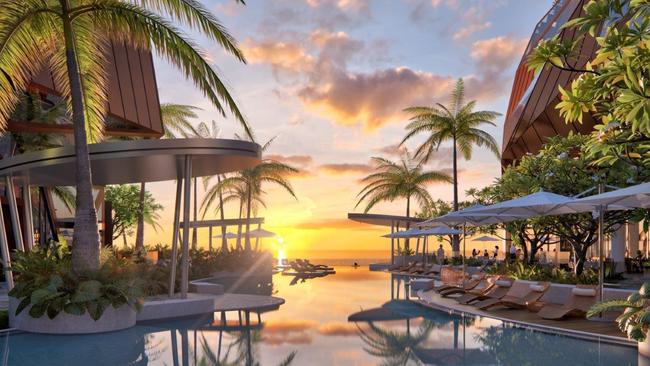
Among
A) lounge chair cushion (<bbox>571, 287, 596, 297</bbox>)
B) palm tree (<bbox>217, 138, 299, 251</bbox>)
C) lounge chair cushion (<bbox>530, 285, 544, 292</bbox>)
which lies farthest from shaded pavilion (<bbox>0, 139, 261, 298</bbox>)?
palm tree (<bbox>217, 138, 299, 251</bbox>)

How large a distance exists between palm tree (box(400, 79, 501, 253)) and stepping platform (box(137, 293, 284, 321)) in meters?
20.6

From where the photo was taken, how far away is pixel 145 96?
27969 mm

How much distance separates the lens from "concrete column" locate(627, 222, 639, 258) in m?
38.2

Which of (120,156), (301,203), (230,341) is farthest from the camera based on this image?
(301,203)

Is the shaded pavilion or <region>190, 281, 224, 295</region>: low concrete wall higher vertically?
the shaded pavilion

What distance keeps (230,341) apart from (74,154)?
5880 mm

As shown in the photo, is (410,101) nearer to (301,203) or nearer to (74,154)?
(301,203)

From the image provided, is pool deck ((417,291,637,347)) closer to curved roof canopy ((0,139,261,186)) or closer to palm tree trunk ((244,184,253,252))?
curved roof canopy ((0,139,261,186))

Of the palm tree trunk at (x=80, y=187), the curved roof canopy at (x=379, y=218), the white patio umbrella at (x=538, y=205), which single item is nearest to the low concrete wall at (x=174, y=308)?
the palm tree trunk at (x=80, y=187)

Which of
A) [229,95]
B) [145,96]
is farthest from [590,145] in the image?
[145,96]

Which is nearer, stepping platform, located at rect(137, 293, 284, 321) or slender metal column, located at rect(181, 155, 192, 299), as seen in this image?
stepping platform, located at rect(137, 293, 284, 321)

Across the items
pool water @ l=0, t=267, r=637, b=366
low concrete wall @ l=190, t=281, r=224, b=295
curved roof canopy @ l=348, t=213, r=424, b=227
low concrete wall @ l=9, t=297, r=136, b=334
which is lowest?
pool water @ l=0, t=267, r=637, b=366

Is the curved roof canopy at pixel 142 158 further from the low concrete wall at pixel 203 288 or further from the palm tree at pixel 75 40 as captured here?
the low concrete wall at pixel 203 288

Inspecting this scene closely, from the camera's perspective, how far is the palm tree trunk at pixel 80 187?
1283cm
